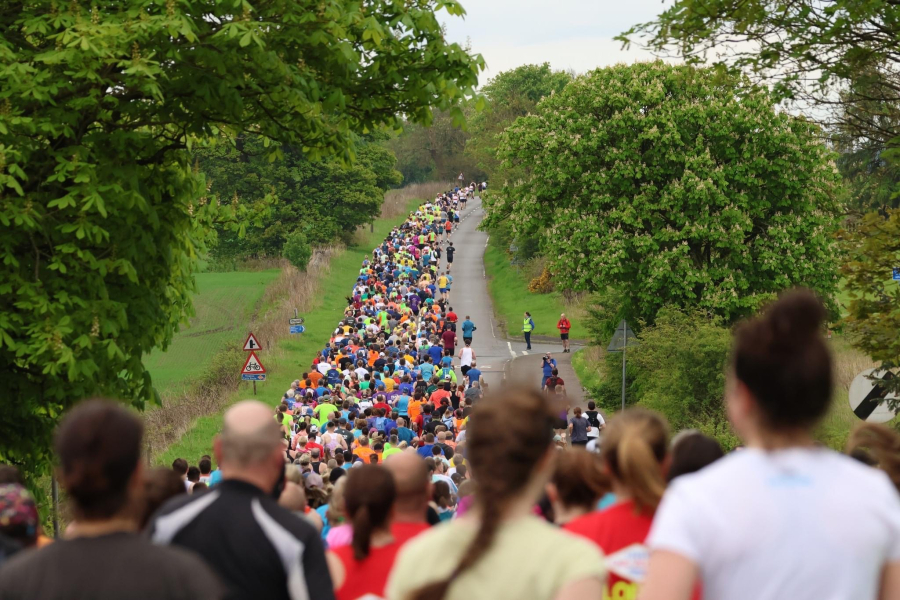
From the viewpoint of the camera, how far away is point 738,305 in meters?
31.8

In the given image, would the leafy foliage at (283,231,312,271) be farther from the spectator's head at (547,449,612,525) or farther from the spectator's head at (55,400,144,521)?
the spectator's head at (55,400,144,521)

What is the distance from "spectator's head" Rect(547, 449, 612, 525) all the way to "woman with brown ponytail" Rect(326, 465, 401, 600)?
0.75 m

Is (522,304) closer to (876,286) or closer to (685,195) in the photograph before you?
(685,195)

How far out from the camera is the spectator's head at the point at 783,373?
2.99 meters

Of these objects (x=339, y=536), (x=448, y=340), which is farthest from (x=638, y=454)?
(x=448, y=340)

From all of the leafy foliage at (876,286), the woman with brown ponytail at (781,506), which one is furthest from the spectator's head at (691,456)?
the leafy foliage at (876,286)

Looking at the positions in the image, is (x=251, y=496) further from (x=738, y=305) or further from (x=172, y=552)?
(x=738, y=305)

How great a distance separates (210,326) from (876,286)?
146 ft

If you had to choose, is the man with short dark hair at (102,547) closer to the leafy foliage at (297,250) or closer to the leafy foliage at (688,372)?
the leafy foliage at (688,372)

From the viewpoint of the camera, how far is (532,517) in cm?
324

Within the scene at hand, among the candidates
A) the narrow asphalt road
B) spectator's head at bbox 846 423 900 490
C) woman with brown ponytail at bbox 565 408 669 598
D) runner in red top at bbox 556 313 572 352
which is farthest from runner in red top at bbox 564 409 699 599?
runner in red top at bbox 556 313 572 352

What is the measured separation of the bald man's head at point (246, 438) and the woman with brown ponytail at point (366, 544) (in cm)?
59

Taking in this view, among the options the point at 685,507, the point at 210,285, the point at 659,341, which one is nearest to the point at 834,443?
the point at 659,341

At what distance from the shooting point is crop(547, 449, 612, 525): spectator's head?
16.5ft
